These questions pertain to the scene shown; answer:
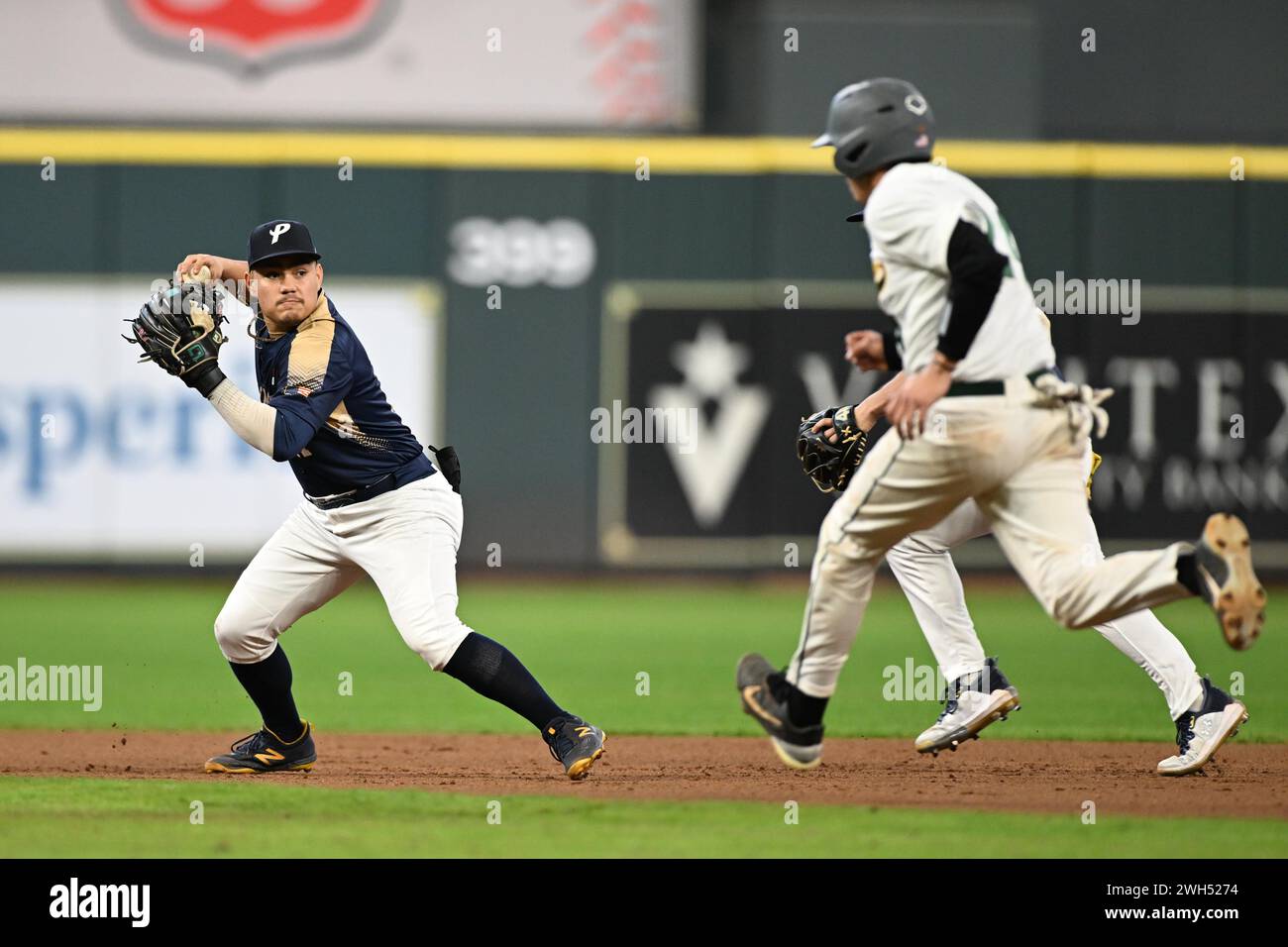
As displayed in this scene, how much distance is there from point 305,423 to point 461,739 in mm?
2136

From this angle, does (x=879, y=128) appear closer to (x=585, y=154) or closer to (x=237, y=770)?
(x=237, y=770)

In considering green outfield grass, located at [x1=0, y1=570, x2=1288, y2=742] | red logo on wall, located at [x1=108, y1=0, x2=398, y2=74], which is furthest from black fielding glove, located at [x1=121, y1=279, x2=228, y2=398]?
red logo on wall, located at [x1=108, y1=0, x2=398, y2=74]

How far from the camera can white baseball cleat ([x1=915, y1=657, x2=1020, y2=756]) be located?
6.21 meters

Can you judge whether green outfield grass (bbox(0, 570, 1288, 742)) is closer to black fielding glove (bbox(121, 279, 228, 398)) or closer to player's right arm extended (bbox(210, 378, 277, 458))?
player's right arm extended (bbox(210, 378, 277, 458))

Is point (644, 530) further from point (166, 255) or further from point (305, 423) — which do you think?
point (305, 423)

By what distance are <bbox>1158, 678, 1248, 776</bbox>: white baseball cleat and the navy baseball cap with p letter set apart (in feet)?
10.6

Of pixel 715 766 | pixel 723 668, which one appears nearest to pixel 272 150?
pixel 723 668

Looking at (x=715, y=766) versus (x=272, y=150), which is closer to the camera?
(x=715, y=766)

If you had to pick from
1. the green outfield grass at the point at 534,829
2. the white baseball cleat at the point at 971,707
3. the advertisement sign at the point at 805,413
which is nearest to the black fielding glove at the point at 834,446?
the white baseball cleat at the point at 971,707

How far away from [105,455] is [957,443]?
34.5 feet

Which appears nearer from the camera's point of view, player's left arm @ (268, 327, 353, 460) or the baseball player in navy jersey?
player's left arm @ (268, 327, 353, 460)

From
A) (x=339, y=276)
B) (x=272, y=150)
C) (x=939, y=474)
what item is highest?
(x=272, y=150)

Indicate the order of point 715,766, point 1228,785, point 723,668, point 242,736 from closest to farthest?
1. point 1228,785
2. point 715,766
3. point 242,736
4. point 723,668

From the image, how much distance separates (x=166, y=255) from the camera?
14.4 meters
